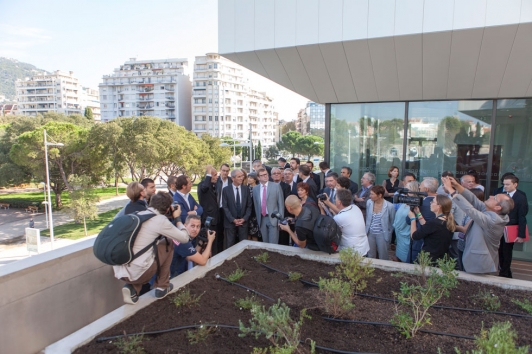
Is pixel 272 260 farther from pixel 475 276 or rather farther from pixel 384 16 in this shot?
pixel 384 16

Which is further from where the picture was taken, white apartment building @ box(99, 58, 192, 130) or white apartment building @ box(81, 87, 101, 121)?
white apartment building @ box(81, 87, 101, 121)

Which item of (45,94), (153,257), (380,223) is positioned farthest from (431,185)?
(45,94)

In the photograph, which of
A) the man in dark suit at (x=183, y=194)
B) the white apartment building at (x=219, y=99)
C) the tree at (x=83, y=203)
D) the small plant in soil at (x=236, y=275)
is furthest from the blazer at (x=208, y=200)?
the white apartment building at (x=219, y=99)

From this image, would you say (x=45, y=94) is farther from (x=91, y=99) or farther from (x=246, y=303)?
(x=246, y=303)

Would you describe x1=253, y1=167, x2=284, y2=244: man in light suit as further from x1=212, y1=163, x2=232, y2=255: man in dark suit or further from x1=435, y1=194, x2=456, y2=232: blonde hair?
x1=435, y1=194, x2=456, y2=232: blonde hair

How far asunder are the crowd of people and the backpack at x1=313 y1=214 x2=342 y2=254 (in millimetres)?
122

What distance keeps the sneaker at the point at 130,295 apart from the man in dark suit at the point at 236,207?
294 centimetres

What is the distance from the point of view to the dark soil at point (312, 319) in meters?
2.71

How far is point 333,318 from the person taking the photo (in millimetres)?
3156

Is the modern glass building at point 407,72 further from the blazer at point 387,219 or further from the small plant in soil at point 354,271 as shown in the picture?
the small plant in soil at point 354,271

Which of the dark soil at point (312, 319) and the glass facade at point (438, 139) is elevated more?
the glass facade at point (438, 139)

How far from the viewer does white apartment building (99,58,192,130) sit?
97.0 metres

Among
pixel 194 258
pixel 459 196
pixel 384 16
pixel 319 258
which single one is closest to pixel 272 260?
pixel 319 258

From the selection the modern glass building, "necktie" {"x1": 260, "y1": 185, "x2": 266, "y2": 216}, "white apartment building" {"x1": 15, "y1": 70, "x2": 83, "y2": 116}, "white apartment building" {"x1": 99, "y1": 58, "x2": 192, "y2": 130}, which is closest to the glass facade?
the modern glass building
